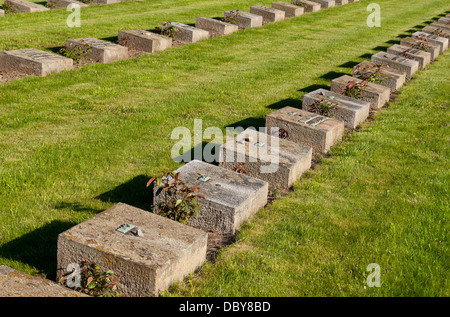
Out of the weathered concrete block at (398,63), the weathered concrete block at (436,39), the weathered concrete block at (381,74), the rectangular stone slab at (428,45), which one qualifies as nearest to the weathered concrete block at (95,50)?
the weathered concrete block at (381,74)

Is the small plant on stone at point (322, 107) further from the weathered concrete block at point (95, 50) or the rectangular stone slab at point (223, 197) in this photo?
the weathered concrete block at point (95, 50)

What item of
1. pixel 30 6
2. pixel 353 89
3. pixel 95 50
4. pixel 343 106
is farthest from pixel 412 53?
pixel 30 6

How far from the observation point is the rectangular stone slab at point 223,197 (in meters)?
5.33

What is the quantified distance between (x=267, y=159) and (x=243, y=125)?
2.20m

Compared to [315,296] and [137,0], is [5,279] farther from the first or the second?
[137,0]

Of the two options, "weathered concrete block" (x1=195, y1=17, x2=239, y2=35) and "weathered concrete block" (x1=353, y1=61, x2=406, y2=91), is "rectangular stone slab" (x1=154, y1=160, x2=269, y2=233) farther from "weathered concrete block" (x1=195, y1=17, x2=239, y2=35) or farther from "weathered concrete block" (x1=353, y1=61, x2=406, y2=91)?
"weathered concrete block" (x1=195, y1=17, x2=239, y2=35)

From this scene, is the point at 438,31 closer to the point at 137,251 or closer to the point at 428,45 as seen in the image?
the point at 428,45

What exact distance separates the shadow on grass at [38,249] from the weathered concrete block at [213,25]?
11.7 metres

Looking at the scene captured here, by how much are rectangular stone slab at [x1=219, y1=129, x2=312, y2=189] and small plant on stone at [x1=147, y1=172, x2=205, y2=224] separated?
1282 mm

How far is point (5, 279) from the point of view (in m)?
3.92

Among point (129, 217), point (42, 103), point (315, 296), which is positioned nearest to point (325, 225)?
point (315, 296)

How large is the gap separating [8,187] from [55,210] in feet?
2.73

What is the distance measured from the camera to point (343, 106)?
353 inches

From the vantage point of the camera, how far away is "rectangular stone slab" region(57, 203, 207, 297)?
13.6 ft
